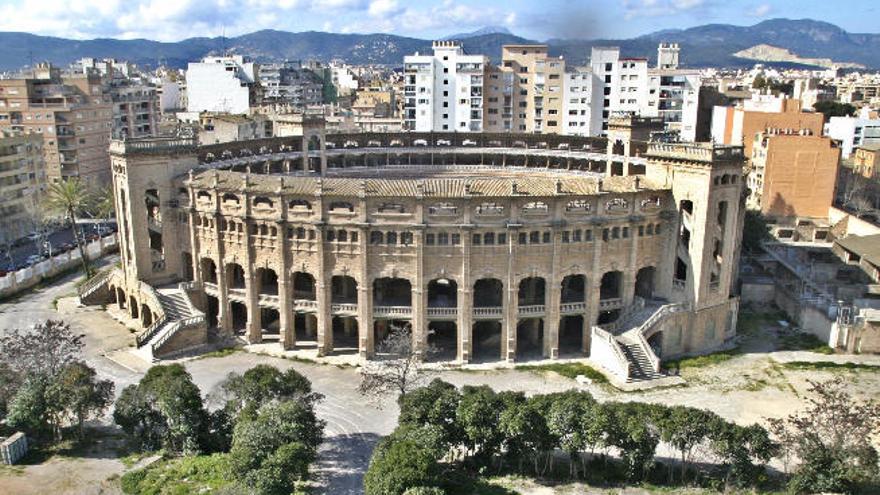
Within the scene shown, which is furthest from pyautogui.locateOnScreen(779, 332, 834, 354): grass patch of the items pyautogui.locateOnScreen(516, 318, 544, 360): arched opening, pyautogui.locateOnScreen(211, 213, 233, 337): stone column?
pyautogui.locateOnScreen(211, 213, 233, 337): stone column

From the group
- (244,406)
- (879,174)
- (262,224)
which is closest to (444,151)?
(262,224)

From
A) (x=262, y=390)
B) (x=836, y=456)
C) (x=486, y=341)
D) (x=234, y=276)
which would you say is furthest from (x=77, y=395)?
(x=836, y=456)

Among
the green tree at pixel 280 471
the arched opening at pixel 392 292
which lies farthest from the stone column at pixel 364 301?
the green tree at pixel 280 471

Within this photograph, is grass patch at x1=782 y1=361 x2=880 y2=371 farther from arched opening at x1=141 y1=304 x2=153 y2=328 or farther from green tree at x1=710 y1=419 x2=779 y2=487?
arched opening at x1=141 y1=304 x2=153 y2=328

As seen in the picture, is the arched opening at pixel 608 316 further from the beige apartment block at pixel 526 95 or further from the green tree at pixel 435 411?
the beige apartment block at pixel 526 95

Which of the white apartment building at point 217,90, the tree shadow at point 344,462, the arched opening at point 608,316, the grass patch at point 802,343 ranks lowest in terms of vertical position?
the tree shadow at point 344,462

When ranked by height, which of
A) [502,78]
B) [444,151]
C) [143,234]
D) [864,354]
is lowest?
[864,354]

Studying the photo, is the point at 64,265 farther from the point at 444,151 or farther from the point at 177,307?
the point at 444,151

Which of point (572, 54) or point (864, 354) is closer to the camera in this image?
point (864, 354)
